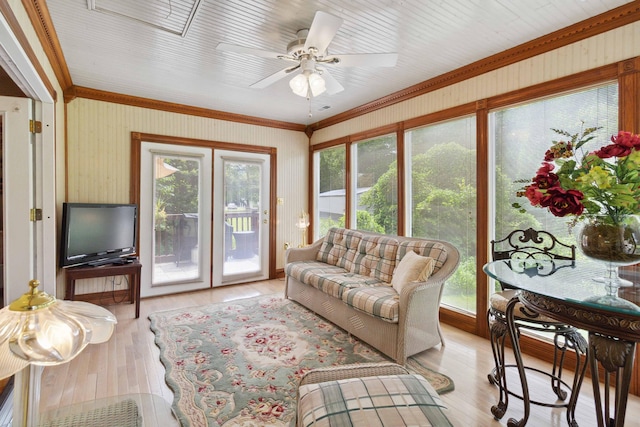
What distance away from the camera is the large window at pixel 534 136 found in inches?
97.4

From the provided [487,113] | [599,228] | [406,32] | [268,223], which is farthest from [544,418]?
[268,223]

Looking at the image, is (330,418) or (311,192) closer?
(330,418)

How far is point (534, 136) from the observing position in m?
2.88

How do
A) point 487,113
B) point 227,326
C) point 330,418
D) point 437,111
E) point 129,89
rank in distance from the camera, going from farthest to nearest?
point 129,89 → point 437,111 → point 227,326 → point 487,113 → point 330,418

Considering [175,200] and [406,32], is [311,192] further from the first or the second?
[406,32]

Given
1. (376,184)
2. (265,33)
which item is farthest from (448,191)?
(265,33)

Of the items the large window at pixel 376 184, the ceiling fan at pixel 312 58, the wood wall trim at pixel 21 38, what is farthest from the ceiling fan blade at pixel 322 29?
the large window at pixel 376 184

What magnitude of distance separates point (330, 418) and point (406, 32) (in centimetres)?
274

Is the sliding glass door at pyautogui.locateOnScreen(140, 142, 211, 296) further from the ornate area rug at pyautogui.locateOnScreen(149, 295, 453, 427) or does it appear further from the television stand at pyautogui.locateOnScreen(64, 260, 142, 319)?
the ornate area rug at pyautogui.locateOnScreen(149, 295, 453, 427)

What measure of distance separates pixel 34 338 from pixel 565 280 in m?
2.16

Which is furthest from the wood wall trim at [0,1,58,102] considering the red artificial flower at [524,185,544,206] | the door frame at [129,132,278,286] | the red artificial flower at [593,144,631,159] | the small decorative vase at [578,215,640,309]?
the small decorative vase at [578,215,640,309]

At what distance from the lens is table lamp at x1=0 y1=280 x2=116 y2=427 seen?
0.75m

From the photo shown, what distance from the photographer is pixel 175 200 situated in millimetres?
4570

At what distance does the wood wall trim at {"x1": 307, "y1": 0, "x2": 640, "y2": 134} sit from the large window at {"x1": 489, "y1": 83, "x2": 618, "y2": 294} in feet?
1.37
